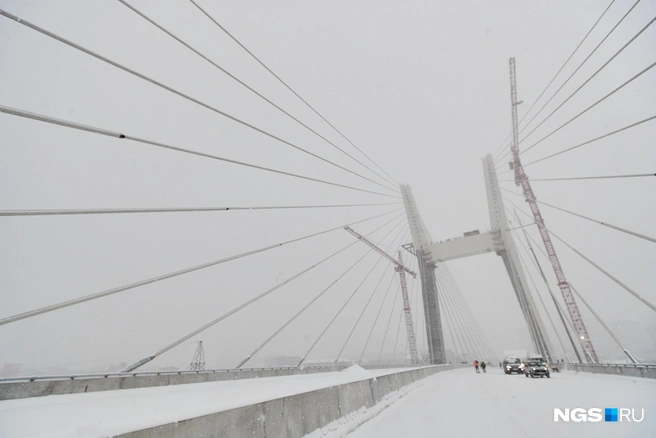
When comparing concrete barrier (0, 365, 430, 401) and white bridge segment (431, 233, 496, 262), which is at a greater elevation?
white bridge segment (431, 233, 496, 262)

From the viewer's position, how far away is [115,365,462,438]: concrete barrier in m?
3.11

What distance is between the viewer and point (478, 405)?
8.40 meters

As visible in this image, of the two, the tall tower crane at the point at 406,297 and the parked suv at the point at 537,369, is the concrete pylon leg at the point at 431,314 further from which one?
the tall tower crane at the point at 406,297

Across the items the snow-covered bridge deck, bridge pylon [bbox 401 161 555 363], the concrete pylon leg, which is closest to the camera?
the snow-covered bridge deck

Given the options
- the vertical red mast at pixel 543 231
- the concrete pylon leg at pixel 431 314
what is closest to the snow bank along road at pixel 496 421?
the concrete pylon leg at pixel 431 314

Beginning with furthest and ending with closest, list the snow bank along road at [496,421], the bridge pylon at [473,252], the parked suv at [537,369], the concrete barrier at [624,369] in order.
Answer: the bridge pylon at [473,252], the parked suv at [537,369], the concrete barrier at [624,369], the snow bank along road at [496,421]

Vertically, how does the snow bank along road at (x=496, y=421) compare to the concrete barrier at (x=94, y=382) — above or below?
below

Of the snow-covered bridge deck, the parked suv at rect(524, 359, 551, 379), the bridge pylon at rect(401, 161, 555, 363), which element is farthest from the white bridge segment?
the snow-covered bridge deck

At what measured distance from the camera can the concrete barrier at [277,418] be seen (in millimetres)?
3107

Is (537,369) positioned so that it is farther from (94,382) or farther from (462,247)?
(94,382)

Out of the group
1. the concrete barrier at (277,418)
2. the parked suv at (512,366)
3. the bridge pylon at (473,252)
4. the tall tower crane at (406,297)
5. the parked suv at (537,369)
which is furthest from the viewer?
the tall tower crane at (406,297)

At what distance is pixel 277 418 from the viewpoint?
13.9ft

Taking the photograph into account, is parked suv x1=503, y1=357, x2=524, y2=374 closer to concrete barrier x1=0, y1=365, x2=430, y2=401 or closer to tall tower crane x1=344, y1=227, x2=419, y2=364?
concrete barrier x1=0, y1=365, x2=430, y2=401

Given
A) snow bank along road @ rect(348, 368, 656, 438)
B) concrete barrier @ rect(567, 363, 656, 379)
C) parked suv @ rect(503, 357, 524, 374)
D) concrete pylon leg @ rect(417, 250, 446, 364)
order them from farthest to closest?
concrete pylon leg @ rect(417, 250, 446, 364), parked suv @ rect(503, 357, 524, 374), concrete barrier @ rect(567, 363, 656, 379), snow bank along road @ rect(348, 368, 656, 438)
